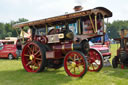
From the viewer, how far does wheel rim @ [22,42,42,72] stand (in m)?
6.83

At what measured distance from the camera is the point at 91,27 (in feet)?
18.9

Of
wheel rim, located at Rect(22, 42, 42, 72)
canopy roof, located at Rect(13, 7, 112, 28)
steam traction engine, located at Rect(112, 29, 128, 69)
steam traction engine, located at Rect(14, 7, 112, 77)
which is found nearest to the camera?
canopy roof, located at Rect(13, 7, 112, 28)

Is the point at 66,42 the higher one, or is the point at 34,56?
the point at 66,42

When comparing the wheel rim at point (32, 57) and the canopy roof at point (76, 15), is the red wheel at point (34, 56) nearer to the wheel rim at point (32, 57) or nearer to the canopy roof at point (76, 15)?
the wheel rim at point (32, 57)

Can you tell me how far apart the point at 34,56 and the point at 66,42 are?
1613 millimetres

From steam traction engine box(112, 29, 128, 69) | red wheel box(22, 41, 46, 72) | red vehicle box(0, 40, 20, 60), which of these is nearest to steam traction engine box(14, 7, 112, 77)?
red wheel box(22, 41, 46, 72)

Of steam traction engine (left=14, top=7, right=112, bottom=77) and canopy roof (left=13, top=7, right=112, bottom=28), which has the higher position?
canopy roof (left=13, top=7, right=112, bottom=28)

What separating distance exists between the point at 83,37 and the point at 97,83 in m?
1.67

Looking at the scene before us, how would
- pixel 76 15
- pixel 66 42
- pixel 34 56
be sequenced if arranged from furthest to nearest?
pixel 34 56 → pixel 66 42 → pixel 76 15

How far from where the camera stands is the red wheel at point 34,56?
6523 millimetres

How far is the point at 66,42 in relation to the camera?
622 centimetres

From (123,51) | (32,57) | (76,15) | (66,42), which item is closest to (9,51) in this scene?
(32,57)

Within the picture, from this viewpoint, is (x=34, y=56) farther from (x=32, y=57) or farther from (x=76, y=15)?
(x=76, y=15)

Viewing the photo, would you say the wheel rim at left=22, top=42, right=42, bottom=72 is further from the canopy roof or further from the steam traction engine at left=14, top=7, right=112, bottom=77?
the canopy roof
